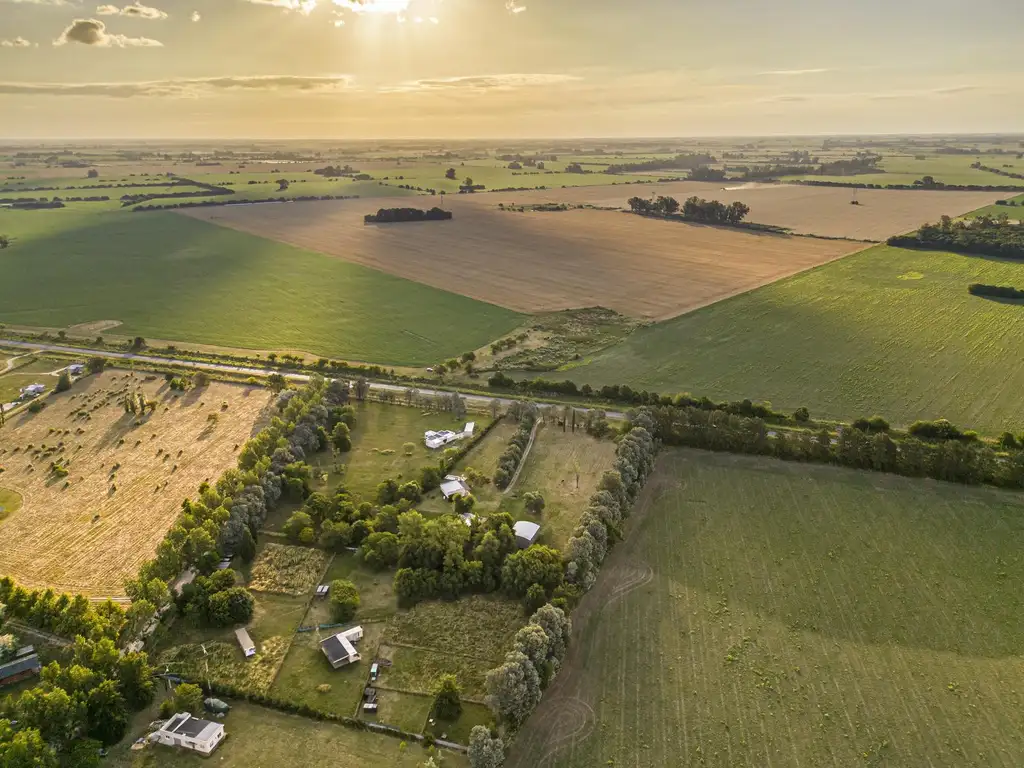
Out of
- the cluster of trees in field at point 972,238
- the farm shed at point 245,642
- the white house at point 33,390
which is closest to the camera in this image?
the farm shed at point 245,642

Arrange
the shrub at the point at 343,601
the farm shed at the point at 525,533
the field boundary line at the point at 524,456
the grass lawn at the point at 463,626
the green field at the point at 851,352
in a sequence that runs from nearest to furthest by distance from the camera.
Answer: the grass lawn at the point at 463,626
the shrub at the point at 343,601
the farm shed at the point at 525,533
the field boundary line at the point at 524,456
the green field at the point at 851,352

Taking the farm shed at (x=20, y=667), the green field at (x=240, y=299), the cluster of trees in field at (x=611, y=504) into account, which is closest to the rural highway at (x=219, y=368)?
the green field at (x=240, y=299)

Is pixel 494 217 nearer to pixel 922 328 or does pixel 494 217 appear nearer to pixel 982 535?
pixel 922 328

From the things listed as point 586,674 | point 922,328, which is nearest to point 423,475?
point 586,674

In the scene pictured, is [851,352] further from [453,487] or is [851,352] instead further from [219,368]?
[219,368]

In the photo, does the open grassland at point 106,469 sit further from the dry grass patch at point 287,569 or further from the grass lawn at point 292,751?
the grass lawn at point 292,751

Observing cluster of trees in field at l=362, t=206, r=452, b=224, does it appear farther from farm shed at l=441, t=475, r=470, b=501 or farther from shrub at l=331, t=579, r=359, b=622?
shrub at l=331, t=579, r=359, b=622

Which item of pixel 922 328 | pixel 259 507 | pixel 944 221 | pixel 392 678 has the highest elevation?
pixel 944 221
